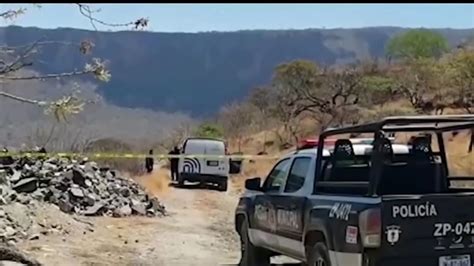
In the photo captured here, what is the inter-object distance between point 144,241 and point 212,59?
13515 centimetres

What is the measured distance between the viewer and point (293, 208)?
412 inches

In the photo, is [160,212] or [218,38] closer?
[160,212]

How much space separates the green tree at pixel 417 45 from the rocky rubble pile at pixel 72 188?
71815mm

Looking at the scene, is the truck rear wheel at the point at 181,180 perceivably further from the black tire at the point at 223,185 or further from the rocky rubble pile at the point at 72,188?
the rocky rubble pile at the point at 72,188

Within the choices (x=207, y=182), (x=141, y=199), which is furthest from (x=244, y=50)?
(x=141, y=199)

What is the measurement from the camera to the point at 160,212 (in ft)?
77.2

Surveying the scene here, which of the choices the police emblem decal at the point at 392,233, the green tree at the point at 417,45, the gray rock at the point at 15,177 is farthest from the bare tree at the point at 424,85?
the police emblem decal at the point at 392,233

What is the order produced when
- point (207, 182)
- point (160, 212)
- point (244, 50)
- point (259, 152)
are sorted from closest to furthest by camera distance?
point (160, 212) → point (207, 182) → point (259, 152) → point (244, 50)

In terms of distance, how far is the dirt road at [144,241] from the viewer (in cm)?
1496

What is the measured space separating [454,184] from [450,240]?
2.82m

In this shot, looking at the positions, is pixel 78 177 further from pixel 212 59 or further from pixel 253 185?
pixel 212 59

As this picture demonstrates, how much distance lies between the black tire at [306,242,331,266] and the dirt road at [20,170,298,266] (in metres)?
4.98

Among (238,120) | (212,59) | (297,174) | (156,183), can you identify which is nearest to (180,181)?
(156,183)

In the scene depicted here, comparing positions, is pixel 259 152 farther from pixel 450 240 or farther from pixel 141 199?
pixel 450 240
